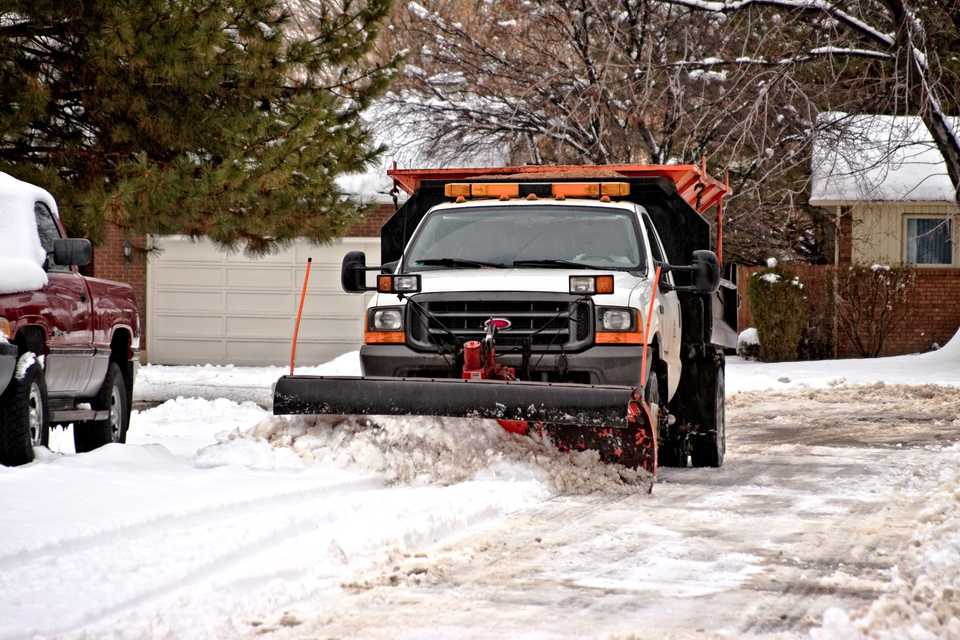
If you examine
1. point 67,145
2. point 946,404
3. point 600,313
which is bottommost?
point 946,404

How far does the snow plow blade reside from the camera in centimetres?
814

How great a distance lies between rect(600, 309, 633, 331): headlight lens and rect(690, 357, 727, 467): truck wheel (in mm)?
2106

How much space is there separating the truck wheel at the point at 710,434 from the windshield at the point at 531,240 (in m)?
1.68

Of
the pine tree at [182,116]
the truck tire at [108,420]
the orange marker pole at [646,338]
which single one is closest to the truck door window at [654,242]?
the orange marker pole at [646,338]

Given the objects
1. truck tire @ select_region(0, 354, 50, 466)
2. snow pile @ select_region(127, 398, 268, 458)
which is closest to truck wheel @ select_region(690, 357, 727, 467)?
snow pile @ select_region(127, 398, 268, 458)

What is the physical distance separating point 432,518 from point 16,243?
426 centimetres

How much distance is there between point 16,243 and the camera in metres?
9.73

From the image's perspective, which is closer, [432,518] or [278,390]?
[432,518]

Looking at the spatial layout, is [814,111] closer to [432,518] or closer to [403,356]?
[403,356]

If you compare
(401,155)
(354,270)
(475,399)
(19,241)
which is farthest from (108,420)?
(401,155)

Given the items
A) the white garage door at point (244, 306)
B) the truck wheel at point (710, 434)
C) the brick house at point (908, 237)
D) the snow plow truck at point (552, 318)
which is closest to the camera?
the snow plow truck at point (552, 318)

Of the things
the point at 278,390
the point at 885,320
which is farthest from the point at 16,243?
the point at 885,320

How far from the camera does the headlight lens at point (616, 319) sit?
8.89 metres

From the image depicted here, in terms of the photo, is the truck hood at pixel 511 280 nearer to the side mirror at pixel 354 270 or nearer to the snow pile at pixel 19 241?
the side mirror at pixel 354 270
